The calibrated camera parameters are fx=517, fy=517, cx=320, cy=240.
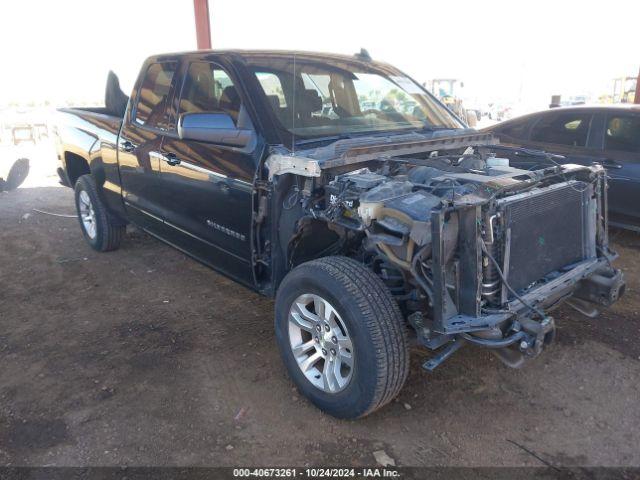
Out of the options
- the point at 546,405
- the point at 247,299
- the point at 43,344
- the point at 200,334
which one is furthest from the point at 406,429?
the point at 43,344

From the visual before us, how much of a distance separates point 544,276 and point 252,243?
5.64 feet

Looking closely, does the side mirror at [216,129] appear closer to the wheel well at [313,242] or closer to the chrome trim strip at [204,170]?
the chrome trim strip at [204,170]

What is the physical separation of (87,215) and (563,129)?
213 inches

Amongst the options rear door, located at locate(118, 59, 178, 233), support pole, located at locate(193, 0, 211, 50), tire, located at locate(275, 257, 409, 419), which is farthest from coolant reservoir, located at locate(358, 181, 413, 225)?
support pole, located at locate(193, 0, 211, 50)

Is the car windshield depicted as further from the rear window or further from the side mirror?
the rear window

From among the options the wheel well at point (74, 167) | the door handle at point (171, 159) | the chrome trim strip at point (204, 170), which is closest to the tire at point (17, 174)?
the wheel well at point (74, 167)

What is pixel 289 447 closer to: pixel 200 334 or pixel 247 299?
pixel 200 334

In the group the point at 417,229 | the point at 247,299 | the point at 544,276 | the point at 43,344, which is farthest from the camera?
the point at 247,299

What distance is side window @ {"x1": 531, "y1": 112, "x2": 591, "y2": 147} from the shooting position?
5711 mm

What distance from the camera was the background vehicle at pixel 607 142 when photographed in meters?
5.27

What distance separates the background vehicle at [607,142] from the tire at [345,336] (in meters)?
3.84

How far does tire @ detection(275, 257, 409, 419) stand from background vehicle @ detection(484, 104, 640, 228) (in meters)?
3.84

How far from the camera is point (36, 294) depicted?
4551mm

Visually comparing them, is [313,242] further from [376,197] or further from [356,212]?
[376,197]
